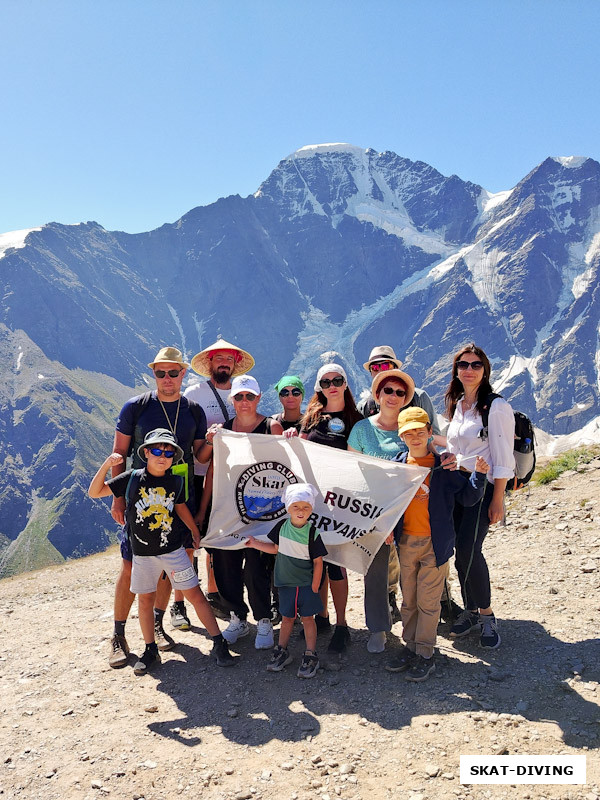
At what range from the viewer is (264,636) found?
736cm

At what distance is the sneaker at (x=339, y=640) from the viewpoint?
7.10 meters

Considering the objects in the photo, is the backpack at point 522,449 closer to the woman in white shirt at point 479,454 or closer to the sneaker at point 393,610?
the woman in white shirt at point 479,454

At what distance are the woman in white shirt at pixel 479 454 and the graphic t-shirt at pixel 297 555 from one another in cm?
193

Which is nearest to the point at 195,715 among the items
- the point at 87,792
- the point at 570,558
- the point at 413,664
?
the point at 87,792

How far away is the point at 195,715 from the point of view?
611 cm

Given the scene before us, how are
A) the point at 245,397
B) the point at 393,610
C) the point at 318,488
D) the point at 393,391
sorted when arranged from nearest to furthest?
1. the point at 393,391
2. the point at 318,488
3. the point at 245,397
4. the point at 393,610

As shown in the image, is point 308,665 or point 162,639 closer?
point 308,665

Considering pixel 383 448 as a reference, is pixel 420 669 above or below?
below

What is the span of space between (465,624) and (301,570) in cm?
263

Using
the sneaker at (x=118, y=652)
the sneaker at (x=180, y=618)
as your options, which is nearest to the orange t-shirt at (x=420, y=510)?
the sneaker at (x=180, y=618)

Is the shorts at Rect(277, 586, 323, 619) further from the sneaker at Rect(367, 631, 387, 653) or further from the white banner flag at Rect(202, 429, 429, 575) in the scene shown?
the sneaker at Rect(367, 631, 387, 653)

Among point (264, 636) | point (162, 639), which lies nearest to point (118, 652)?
point (162, 639)

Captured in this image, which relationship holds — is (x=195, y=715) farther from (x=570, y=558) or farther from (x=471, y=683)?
(x=570, y=558)

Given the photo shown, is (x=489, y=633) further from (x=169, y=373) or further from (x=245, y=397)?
(x=169, y=373)
